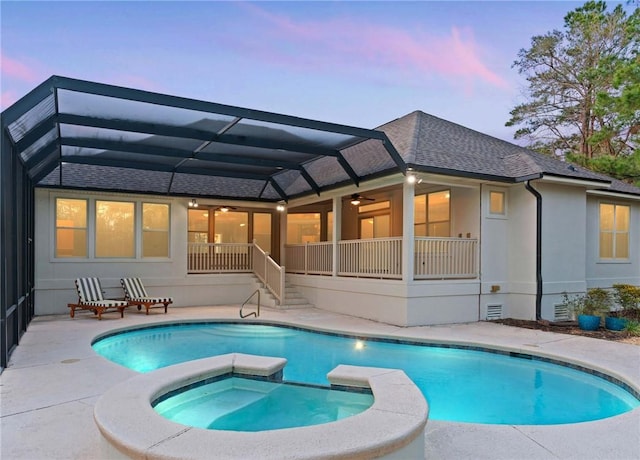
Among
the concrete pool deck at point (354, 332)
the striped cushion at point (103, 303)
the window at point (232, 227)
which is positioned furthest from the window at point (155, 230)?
the concrete pool deck at point (354, 332)

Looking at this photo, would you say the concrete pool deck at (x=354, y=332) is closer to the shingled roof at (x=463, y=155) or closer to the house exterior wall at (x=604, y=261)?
the shingled roof at (x=463, y=155)

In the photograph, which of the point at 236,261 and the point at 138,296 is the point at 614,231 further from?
the point at 138,296

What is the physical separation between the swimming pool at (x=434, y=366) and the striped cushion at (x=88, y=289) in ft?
7.30

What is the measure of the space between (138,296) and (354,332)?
679 cm

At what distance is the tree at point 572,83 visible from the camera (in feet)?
72.4

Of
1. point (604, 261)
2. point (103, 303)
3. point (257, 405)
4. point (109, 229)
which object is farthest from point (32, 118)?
point (604, 261)

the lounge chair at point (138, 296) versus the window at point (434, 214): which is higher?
the window at point (434, 214)

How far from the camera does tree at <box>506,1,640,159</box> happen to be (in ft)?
72.4

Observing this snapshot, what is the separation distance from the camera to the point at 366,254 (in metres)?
11.7

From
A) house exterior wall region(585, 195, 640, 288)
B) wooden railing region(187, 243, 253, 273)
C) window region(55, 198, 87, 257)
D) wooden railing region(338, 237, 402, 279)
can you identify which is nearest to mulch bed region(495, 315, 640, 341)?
wooden railing region(338, 237, 402, 279)

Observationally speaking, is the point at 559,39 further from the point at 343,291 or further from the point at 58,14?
the point at 58,14

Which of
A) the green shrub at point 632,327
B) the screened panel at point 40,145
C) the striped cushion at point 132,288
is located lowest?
the green shrub at point 632,327

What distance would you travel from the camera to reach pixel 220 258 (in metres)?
15.2

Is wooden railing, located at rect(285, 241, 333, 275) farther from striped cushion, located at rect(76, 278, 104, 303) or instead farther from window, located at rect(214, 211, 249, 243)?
striped cushion, located at rect(76, 278, 104, 303)
